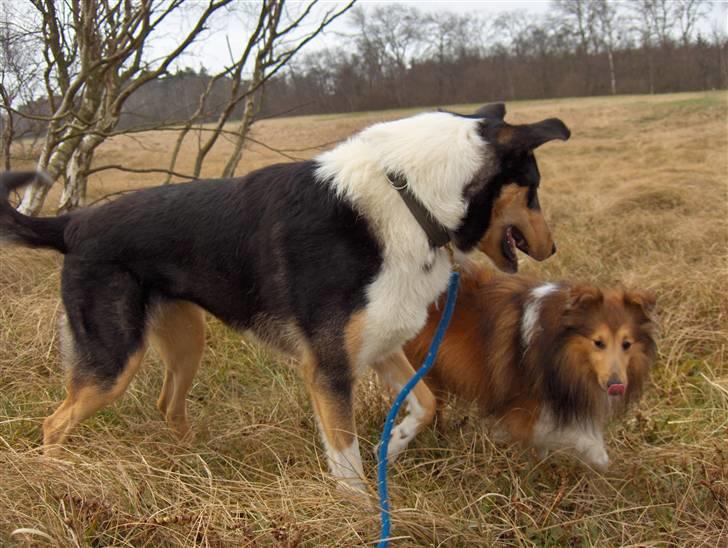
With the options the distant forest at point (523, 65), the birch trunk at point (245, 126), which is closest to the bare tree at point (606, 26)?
the distant forest at point (523, 65)

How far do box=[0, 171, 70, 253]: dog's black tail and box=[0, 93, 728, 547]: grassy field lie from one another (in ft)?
2.95

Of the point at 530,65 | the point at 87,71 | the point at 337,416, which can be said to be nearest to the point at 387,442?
the point at 337,416

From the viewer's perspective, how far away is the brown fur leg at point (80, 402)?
2.82m

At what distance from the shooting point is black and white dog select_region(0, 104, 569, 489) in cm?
255

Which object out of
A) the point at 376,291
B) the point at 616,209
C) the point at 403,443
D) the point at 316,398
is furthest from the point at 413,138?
the point at 616,209

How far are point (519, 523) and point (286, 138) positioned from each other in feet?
71.9

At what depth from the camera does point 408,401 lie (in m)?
3.17

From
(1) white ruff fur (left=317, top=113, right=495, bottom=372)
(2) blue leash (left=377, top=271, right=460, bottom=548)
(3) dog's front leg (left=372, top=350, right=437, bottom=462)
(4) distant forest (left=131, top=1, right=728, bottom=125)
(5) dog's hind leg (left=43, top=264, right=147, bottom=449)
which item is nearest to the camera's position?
(2) blue leash (left=377, top=271, right=460, bottom=548)

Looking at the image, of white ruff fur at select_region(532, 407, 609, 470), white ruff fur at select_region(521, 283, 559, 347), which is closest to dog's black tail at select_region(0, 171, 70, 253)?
white ruff fur at select_region(521, 283, 559, 347)

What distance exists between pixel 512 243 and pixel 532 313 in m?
0.63

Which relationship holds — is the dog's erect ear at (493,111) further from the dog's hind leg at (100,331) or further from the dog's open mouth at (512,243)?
the dog's hind leg at (100,331)

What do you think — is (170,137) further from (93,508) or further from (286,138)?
(93,508)

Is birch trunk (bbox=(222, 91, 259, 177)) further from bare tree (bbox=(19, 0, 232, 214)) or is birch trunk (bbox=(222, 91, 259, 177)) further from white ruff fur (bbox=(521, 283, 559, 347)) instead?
white ruff fur (bbox=(521, 283, 559, 347))

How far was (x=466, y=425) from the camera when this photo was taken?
133 inches
